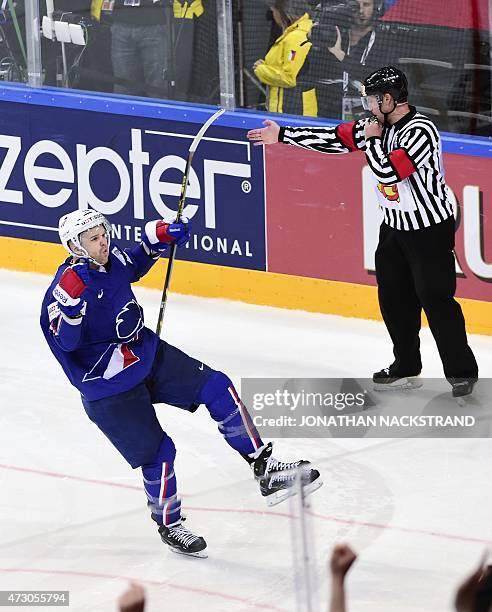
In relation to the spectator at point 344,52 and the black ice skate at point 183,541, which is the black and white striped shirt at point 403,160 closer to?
the spectator at point 344,52

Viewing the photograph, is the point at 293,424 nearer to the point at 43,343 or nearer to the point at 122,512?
the point at 122,512

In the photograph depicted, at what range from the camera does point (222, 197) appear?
8234 millimetres

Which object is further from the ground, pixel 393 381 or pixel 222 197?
pixel 222 197

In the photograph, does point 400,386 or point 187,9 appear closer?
point 400,386

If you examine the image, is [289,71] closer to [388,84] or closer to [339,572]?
[388,84]

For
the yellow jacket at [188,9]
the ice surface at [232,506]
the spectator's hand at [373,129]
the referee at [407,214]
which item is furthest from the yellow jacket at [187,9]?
the spectator's hand at [373,129]

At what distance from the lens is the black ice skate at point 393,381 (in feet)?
22.7

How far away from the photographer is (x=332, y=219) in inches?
311

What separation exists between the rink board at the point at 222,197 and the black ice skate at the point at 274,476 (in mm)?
2301

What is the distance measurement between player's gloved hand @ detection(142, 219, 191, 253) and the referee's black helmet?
4.14 feet

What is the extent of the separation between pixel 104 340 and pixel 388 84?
6.21 ft

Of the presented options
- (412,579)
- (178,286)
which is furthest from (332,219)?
(412,579)

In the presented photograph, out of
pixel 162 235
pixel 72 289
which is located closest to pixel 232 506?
pixel 162 235

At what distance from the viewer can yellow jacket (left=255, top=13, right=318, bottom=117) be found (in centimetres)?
780
